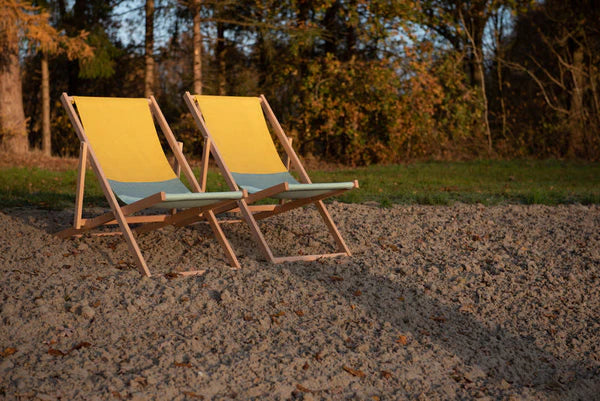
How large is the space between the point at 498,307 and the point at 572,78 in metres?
12.0

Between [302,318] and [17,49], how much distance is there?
9.91 meters

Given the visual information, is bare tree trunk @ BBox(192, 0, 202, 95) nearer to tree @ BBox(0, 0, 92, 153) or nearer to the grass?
tree @ BBox(0, 0, 92, 153)

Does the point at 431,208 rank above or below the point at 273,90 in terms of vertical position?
below

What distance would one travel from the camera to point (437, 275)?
4.68 meters

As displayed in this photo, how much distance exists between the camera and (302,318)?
12.5ft

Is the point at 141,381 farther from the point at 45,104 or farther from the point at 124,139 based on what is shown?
the point at 45,104

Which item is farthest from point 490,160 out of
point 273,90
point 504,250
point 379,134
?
point 504,250

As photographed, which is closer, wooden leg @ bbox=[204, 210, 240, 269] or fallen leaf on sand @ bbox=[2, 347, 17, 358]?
fallen leaf on sand @ bbox=[2, 347, 17, 358]

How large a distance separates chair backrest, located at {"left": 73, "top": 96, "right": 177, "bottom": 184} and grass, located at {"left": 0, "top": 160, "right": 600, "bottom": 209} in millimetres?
1498

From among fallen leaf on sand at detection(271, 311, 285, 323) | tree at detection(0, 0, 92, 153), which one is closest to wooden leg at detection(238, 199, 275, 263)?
fallen leaf on sand at detection(271, 311, 285, 323)

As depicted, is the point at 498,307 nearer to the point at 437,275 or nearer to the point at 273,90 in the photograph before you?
the point at 437,275

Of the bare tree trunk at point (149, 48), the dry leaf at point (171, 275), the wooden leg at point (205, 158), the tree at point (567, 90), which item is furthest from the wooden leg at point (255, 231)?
the tree at point (567, 90)

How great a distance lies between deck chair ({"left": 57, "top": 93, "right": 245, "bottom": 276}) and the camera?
4.59 m

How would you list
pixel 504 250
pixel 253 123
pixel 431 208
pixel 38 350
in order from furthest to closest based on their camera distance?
1. pixel 431 208
2. pixel 253 123
3. pixel 504 250
4. pixel 38 350
